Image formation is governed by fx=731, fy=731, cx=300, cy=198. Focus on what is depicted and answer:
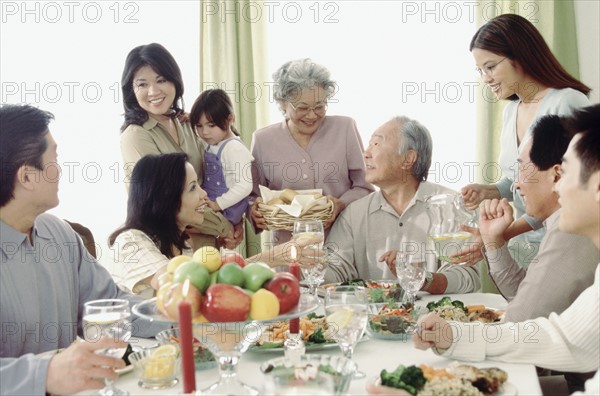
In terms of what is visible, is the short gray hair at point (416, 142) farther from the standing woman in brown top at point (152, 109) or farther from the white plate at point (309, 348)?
the white plate at point (309, 348)

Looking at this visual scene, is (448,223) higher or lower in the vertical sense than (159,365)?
higher

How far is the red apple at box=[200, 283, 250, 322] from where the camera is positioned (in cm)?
139

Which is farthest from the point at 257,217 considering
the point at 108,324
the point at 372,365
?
the point at 108,324

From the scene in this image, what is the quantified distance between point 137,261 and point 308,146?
114 cm

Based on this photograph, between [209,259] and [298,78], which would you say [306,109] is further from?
[209,259]

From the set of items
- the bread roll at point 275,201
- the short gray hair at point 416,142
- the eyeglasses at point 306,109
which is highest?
the eyeglasses at point 306,109

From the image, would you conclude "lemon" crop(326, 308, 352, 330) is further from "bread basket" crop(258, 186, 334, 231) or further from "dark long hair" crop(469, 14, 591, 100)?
"dark long hair" crop(469, 14, 591, 100)

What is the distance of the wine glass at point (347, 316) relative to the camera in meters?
1.59

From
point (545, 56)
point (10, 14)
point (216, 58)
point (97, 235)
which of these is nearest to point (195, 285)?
point (545, 56)

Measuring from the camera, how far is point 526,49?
109 inches

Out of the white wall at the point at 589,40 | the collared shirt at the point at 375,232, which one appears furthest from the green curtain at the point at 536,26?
the collared shirt at the point at 375,232

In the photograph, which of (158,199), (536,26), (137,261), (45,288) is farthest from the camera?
(536,26)

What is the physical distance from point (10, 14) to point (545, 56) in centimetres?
298

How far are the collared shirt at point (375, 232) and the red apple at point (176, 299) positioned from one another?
147cm
